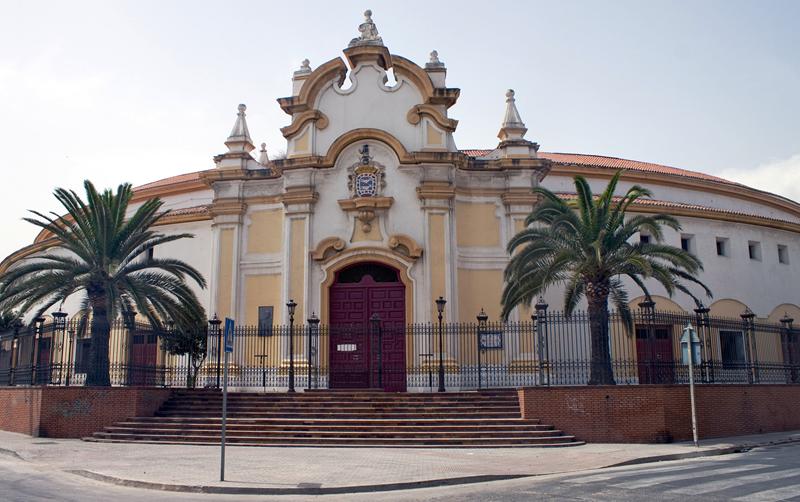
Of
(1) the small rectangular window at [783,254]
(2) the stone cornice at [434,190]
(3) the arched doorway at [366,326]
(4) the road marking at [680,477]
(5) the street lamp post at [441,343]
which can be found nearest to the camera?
(4) the road marking at [680,477]

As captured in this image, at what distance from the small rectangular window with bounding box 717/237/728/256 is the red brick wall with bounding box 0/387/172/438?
83.3 feet

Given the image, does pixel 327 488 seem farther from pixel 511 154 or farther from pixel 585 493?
pixel 511 154

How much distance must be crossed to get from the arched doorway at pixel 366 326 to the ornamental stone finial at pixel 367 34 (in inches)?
334

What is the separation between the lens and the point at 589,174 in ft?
125

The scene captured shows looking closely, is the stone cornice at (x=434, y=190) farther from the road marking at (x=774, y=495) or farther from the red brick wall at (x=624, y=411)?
the road marking at (x=774, y=495)

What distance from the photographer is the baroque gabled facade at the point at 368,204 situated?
93.2 ft

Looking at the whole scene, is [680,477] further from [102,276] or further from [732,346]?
[732,346]

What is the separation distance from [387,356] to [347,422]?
674 centimetres

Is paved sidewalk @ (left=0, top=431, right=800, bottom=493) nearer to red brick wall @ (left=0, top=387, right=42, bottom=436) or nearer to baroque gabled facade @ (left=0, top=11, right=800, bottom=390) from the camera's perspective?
red brick wall @ (left=0, top=387, right=42, bottom=436)

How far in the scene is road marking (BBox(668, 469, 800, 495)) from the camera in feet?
39.4

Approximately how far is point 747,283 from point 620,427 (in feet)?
59.2

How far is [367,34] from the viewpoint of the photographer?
3069cm

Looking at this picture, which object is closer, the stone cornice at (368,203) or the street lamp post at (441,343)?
the street lamp post at (441,343)

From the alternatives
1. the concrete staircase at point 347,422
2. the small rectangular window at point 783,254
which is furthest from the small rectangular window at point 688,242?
the concrete staircase at point 347,422
